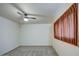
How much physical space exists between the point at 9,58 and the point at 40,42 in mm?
10021

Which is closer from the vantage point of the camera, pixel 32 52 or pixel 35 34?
pixel 32 52

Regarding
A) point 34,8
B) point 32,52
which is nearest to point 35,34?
point 32,52

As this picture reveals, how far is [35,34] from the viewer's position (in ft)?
37.1

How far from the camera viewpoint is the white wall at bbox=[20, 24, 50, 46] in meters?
11.1

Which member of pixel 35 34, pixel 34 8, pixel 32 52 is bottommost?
pixel 32 52

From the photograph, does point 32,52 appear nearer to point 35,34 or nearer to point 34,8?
point 34,8

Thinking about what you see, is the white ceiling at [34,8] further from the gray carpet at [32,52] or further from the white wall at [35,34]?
the white wall at [35,34]

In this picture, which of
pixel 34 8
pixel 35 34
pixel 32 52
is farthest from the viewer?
pixel 35 34

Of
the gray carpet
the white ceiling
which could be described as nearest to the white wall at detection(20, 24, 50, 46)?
the gray carpet

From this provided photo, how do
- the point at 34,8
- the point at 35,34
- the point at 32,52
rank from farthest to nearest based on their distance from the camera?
the point at 35,34 < the point at 32,52 < the point at 34,8

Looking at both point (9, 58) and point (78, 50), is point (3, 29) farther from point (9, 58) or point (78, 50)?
point (9, 58)

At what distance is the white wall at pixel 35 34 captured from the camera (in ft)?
36.6

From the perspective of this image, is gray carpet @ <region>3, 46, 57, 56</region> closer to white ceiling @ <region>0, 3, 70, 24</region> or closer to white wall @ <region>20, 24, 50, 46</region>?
white ceiling @ <region>0, 3, 70, 24</region>

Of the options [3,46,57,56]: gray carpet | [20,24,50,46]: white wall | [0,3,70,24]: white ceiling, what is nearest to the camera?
[0,3,70,24]: white ceiling
